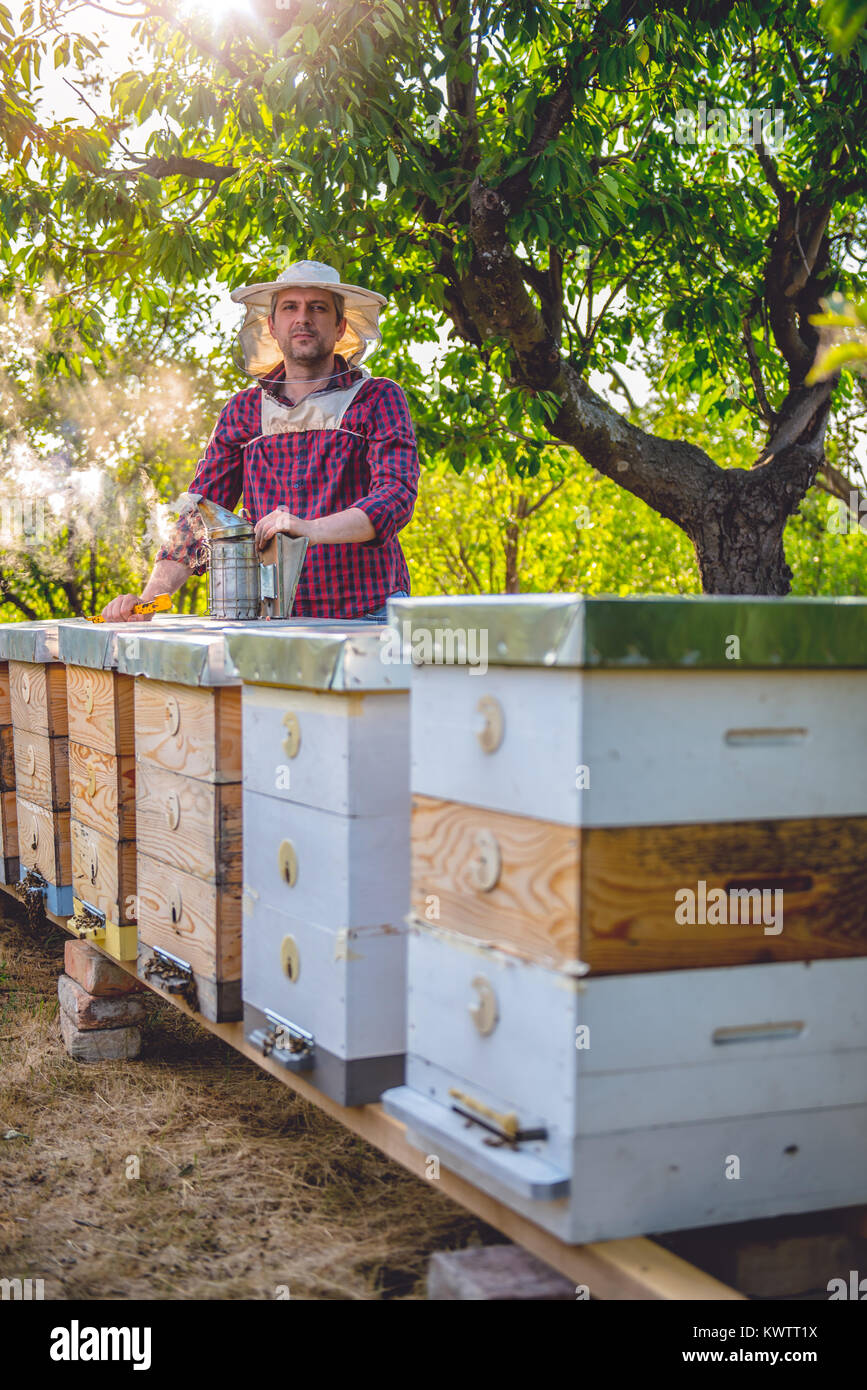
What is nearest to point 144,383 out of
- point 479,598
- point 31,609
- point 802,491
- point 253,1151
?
point 31,609

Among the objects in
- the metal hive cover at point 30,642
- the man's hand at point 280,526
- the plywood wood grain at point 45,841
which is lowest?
the plywood wood grain at point 45,841

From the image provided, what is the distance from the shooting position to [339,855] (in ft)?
5.94

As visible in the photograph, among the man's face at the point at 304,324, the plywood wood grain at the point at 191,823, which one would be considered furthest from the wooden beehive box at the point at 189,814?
the man's face at the point at 304,324

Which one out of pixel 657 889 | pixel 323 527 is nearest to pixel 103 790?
pixel 323 527

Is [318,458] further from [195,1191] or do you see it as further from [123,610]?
[195,1191]

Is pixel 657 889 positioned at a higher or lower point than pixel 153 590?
lower

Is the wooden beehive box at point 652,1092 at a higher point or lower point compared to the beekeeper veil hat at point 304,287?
lower

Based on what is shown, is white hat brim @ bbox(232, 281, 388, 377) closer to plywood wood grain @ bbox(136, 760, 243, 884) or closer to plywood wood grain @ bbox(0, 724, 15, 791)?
plywood wood grain @ bbox(0, 724, 15, 791)

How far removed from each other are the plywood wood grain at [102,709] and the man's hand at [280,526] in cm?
44

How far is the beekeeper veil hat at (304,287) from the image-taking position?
3197 millimetres

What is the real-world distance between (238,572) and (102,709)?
49cm

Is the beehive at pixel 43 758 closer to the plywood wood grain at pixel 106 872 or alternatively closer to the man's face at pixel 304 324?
the plywood wood grain at pixel 106 872

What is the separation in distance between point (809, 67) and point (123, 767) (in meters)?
5.01

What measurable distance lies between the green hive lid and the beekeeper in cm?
142
